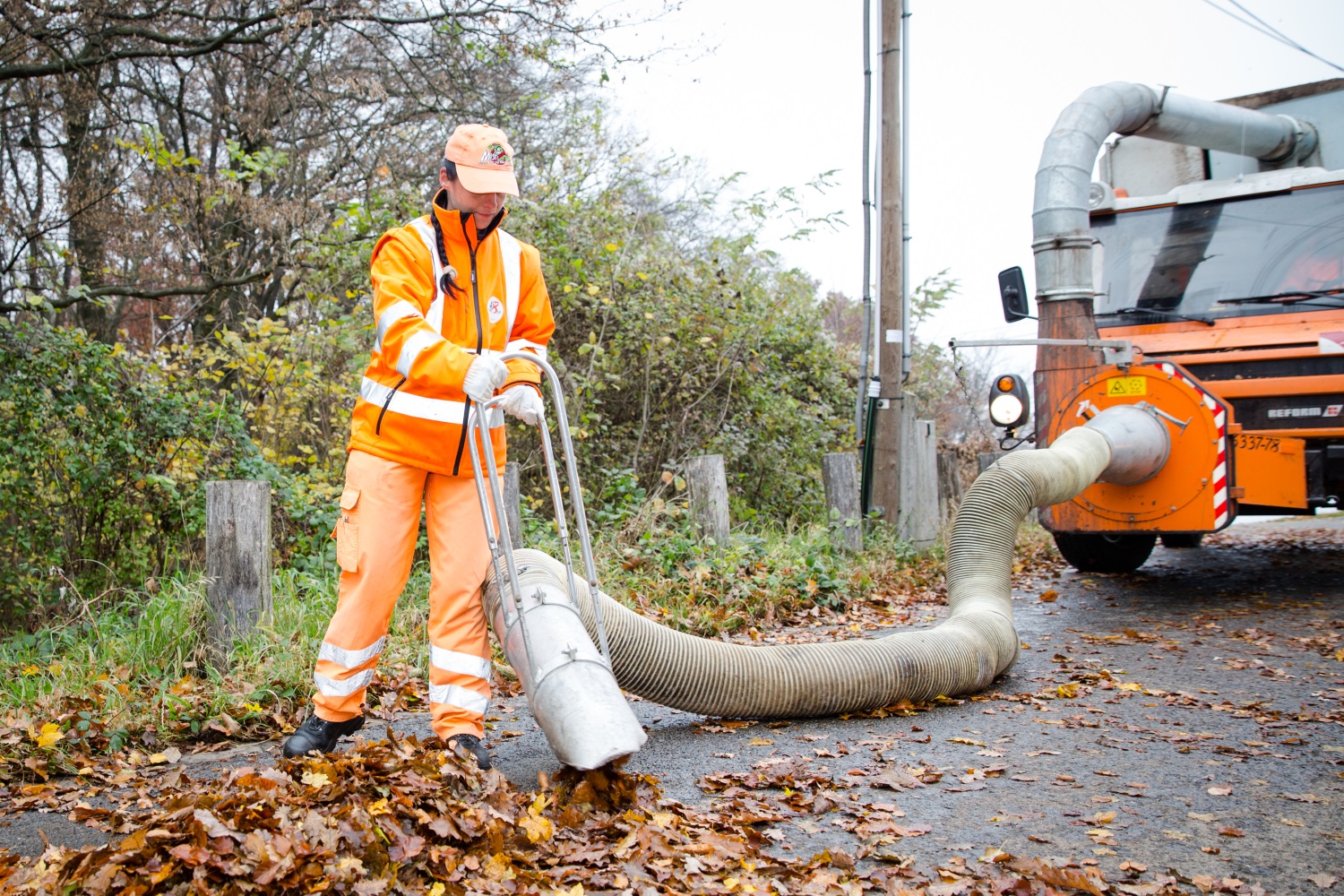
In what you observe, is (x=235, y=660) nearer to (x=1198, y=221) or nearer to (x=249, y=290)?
(x=1198, y=221)

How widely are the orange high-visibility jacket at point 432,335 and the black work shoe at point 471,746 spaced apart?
2.99ft

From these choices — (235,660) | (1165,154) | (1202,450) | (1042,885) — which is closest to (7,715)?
(235,660)

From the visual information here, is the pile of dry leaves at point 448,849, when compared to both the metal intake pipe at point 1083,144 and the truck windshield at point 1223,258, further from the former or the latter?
the truck windshield at point 1223,258

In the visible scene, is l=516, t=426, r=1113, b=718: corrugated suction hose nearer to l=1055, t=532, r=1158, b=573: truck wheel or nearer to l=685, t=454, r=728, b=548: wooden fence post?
l=685, t=454, r=728, b=548: wooden fence post

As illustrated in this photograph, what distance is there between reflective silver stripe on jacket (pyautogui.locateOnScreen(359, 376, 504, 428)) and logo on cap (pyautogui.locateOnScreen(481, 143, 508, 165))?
850 millimetres

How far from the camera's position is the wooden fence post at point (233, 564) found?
4.89 m

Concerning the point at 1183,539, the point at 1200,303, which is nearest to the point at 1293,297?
the point at 1200,303


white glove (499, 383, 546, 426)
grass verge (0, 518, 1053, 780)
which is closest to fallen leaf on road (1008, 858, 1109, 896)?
white glove (499, 383, 546, 426)

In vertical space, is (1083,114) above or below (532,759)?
above

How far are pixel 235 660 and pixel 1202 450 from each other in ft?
18.0

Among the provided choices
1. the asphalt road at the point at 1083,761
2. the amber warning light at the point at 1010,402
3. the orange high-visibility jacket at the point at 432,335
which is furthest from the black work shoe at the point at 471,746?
the amber warning light at the point at 1010,402

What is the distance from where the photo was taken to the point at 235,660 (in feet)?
15.8

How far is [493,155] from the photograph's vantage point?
3688mm

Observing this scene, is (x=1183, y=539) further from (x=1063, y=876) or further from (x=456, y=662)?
(x=456, y=662)
